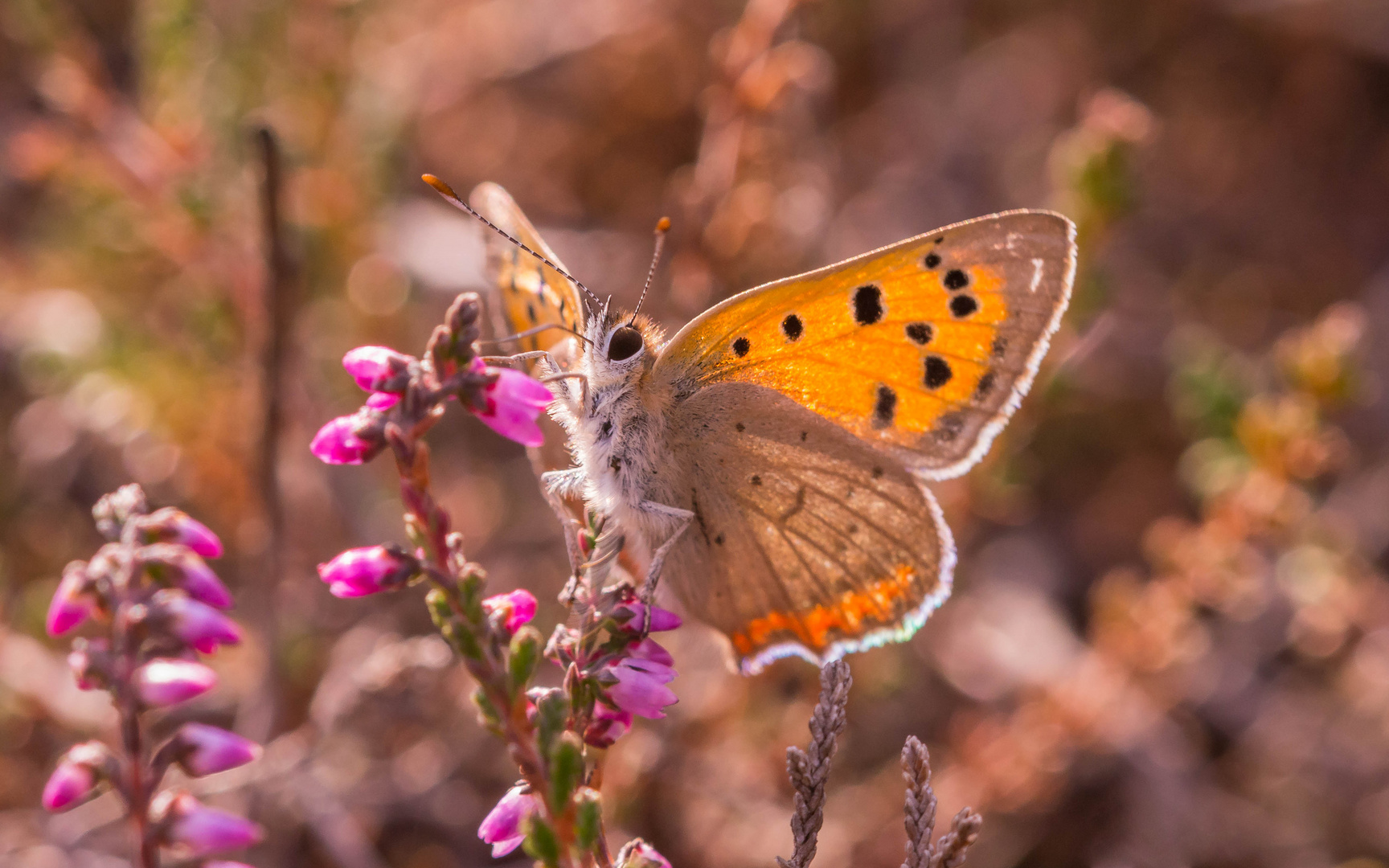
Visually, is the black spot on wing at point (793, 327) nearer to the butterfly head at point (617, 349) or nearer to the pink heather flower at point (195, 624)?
the butterfly head at point (617, 349)

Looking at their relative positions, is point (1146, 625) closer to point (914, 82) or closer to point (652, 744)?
point (652, 744)

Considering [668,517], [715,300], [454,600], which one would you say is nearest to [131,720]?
[454,600]

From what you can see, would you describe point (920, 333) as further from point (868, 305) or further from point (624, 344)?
point (624, 344)

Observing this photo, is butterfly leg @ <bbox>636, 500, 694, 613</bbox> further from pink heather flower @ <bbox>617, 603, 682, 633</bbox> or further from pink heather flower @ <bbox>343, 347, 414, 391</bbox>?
pink heather flower @ <bbox>343, 347, 414, 391</bbox>

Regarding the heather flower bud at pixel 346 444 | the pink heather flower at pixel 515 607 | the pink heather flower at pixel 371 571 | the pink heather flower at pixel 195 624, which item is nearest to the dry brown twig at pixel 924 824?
Result: the pink heather flower at pixel 515 607

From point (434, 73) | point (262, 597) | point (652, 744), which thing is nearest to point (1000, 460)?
point (652, 744)

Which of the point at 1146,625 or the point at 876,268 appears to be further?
Answer: the point at 1146,625
